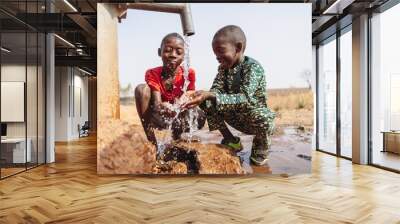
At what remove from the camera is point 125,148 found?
6.44 m

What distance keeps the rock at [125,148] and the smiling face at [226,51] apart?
1791 mm

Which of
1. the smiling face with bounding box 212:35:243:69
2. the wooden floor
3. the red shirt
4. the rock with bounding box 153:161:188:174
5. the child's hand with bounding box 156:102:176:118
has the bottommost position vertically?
the wooden floor

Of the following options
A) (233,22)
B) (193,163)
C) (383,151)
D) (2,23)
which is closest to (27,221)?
(193,163)

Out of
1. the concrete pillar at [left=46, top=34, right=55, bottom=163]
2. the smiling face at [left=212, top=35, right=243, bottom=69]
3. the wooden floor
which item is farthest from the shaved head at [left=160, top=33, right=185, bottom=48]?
the concrete pillar at [left=46, top=34, right=55, bottom=163]

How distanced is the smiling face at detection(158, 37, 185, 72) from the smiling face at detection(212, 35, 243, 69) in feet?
1.88

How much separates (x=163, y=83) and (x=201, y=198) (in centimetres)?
232

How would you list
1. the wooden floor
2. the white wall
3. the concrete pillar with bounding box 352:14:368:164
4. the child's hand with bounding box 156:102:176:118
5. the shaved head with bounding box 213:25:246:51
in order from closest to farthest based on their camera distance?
the wooden floor, the child's hand with bounding box 156:102:176:118, the shaved head with bounding box 213:25:246:51, the concrete pillar with bounding box 352:14:368:164, the white wall

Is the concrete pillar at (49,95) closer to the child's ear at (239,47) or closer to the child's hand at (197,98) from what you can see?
the child's hand at (197,98)

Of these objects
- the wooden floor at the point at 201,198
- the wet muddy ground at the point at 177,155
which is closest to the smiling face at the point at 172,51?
the wet muddy ground at the point at 177,155

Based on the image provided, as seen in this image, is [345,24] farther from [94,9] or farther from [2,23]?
[2,23]

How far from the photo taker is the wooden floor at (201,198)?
3.97 meters

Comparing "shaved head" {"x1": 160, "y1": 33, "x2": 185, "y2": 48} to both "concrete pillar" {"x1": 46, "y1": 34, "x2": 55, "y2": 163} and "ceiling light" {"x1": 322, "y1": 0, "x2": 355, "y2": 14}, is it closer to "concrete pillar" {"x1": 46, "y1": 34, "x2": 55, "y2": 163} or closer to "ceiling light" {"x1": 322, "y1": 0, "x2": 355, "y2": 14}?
"ceiling light" {"x1": 322, "y1": 0, "x2": 355, "y2": 14}

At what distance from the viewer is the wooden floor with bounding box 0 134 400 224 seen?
13.0 ft

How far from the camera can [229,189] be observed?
5434 millimetres
